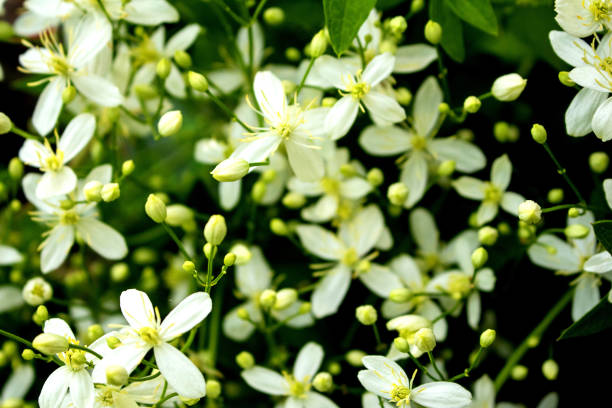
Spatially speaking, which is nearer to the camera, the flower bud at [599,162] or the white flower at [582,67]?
the white flower at [582,67]

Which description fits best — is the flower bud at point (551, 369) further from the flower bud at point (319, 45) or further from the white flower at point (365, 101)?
the flower bud at point (319, 45)

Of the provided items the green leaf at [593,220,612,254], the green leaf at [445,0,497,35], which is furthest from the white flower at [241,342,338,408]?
the green leaf at [445,0,497,35]

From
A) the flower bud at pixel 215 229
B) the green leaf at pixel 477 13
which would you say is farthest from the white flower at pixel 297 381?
the green leaf at pixel 477 13

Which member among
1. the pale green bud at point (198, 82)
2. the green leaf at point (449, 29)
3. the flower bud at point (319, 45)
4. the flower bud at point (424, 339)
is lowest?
the flower bud at point (424, 339)

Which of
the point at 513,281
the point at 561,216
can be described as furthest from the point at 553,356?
the point at 561,216

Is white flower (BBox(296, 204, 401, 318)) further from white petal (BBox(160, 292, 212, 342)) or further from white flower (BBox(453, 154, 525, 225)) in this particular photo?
white petal (BBox(160, 292, 212, 342))

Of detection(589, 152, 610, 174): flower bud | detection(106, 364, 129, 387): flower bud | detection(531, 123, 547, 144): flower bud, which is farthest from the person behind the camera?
detection(589, 152, 610, 174): flower bud

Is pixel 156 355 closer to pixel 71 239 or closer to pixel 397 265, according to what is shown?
pixel 71 239
